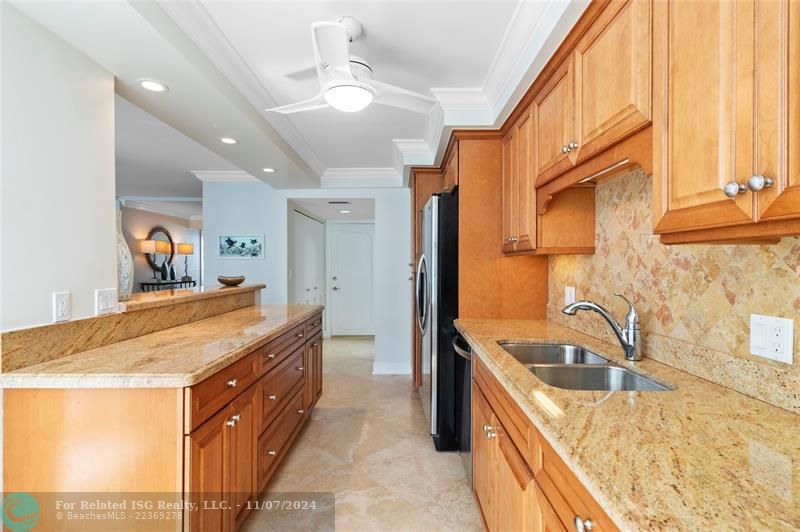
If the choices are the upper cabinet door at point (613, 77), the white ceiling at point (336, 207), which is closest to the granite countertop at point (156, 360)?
the upper cabinet door at point (613, 77)

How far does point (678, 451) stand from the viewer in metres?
0.76

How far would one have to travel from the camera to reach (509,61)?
2010 mm

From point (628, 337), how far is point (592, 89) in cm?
98

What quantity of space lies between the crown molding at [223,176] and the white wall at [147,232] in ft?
7.33

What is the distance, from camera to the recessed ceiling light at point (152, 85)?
1899 mm

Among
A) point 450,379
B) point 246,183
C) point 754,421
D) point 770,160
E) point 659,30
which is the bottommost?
point 450,379

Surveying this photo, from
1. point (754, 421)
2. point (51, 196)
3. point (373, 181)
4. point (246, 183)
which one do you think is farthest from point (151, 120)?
point (754, 421)

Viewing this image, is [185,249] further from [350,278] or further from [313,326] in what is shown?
[313,326]

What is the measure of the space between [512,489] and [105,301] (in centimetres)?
190

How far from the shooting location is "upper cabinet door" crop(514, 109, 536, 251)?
207cm

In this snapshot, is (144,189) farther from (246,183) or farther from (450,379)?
(450,379)

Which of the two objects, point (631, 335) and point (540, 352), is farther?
point (540, 352)

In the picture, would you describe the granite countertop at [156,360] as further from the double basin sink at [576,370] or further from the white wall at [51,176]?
the double basin sink at [576,370]

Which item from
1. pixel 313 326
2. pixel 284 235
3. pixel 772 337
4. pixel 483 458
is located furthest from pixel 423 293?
pixel 284 235
